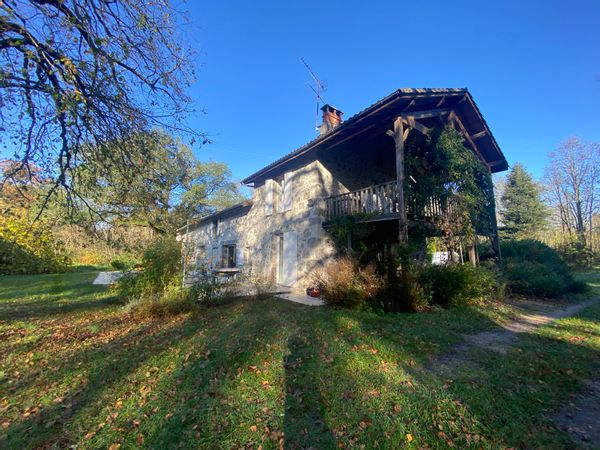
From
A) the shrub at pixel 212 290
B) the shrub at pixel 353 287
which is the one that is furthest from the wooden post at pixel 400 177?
the shrub at pixel 212 290

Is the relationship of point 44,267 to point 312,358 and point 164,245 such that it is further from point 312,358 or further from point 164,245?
point 312,358

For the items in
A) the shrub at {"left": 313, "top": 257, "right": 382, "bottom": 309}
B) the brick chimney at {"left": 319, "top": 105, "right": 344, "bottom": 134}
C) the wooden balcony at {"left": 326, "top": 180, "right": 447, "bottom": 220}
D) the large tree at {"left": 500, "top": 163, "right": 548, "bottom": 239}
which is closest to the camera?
the shrub at {"left": 313, "top": 257, "right": 382, "bottom": 309}

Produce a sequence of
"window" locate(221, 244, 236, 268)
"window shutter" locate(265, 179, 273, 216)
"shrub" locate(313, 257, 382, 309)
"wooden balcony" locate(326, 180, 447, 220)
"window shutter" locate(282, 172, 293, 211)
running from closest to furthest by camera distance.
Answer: "shrub" locate(313, 257, 382, 309), "wooden balcony" locate(326, 180, 447, 220), "window shutter" locate(282, 172, 293, 211), "window shutter" locate(265, 179, 273, 216), "window" locate(221, 244, 236, 268)

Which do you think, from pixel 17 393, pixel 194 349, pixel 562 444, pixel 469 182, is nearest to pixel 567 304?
pixel 469 182

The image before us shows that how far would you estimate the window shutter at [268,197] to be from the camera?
1250cm

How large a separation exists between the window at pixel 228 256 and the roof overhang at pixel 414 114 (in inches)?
216

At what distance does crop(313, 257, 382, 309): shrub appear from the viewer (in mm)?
6551

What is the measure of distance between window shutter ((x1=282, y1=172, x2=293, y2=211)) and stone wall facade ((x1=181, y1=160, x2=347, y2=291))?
0.23ft

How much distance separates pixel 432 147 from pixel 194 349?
28.7ft

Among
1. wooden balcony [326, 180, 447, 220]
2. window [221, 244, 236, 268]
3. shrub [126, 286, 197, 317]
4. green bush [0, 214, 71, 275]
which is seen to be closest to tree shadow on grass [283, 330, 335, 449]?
shrub [126, 286, 197, 317]

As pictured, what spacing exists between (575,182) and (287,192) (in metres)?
27.9

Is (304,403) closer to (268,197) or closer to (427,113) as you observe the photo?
(427,113)

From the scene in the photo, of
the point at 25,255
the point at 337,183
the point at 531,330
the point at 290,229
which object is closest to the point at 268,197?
the point at 290,229

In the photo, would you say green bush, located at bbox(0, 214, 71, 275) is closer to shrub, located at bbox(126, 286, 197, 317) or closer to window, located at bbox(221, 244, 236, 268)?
window, located at bbox(221, 244, 236, 268)
